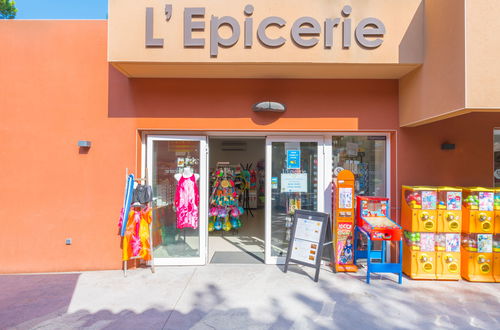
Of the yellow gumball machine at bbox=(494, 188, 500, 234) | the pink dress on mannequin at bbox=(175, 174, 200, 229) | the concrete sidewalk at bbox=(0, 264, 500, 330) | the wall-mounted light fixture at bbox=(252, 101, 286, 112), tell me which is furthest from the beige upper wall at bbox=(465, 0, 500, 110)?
the pink dress on mannequin at bbox=(175, 174, 200, 229)

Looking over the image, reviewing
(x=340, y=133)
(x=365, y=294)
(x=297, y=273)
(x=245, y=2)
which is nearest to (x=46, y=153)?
(x=245, y=2)

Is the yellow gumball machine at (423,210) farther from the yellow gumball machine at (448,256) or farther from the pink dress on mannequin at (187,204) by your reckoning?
the pink dress on mannequin at (187,204)

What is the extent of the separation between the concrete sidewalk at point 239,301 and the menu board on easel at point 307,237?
0.24m

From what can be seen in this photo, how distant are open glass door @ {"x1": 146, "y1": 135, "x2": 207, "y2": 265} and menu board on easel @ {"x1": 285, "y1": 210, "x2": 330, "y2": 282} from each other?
1.49 m

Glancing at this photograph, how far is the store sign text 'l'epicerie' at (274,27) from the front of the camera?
134 inches

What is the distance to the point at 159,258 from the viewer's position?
14.0 feet

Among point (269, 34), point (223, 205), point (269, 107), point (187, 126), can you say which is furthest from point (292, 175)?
point (269, 34)

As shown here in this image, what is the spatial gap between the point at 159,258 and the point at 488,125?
5.90m

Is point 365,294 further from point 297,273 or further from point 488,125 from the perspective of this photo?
point 488,125

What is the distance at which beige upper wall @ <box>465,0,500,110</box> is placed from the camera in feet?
9.00

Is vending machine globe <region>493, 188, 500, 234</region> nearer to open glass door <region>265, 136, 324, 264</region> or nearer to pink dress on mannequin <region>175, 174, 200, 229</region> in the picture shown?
open glass door <region>265, 136, 324, 264</region>

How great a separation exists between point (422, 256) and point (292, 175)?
223cm

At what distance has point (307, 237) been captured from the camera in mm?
3977

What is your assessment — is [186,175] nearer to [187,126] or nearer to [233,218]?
[187,126]
